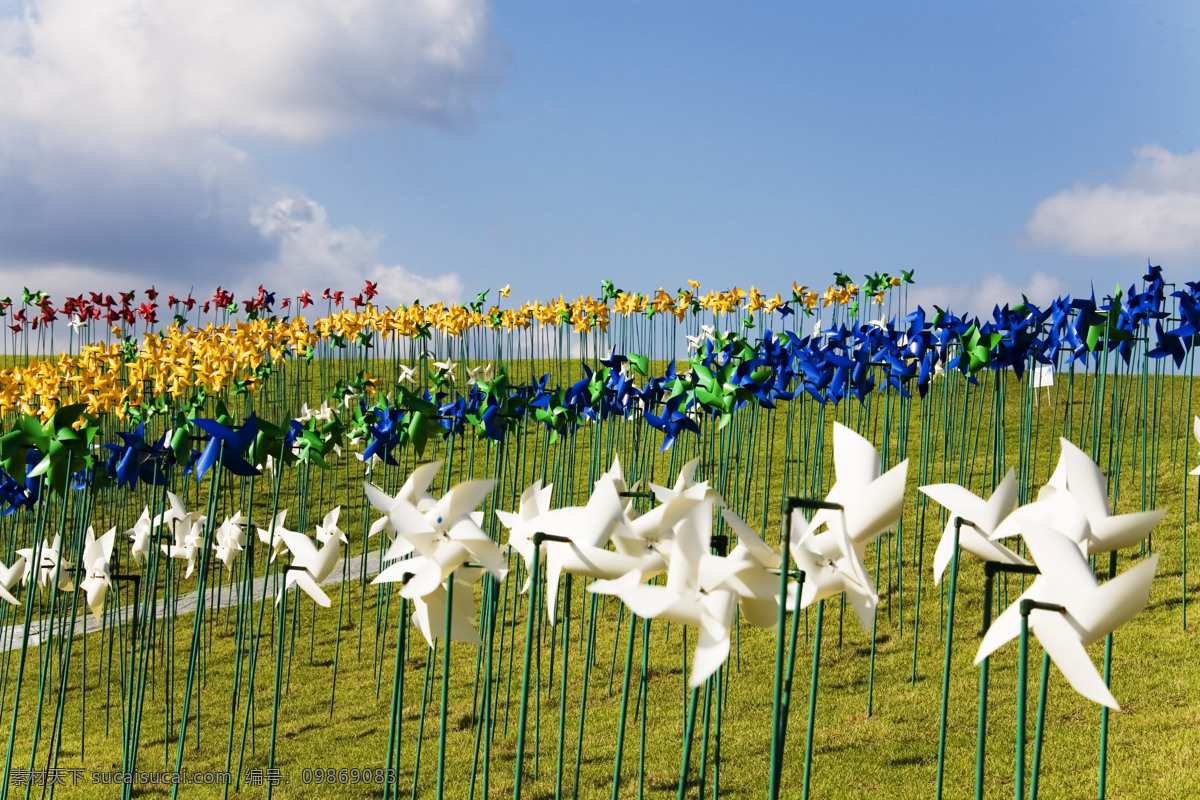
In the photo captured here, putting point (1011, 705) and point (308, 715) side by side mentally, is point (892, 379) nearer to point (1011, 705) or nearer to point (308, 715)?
point (1011, 705)

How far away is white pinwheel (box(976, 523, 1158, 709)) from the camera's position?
1211 millimetres

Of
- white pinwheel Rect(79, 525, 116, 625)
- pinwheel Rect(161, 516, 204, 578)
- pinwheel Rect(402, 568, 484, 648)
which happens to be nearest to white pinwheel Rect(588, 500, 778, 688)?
pinwheel Rect(402, 568, 484, 648)

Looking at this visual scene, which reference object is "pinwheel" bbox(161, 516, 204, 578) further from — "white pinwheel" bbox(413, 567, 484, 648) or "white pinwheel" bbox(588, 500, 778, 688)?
"white pinwheel" bbox(588, 500, 778, 688)

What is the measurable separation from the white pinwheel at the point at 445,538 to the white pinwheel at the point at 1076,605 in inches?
30.6

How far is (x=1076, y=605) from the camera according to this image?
4.05 feet

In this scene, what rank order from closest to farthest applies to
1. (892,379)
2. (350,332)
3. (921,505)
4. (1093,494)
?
(1093,494), (892,379), (921,505), (350,332)

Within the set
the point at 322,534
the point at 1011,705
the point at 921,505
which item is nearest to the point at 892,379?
the point at 921,505

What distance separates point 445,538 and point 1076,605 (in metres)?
0.91

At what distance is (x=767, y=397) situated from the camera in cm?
509

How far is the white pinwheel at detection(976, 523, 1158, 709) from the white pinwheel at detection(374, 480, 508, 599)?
78cm

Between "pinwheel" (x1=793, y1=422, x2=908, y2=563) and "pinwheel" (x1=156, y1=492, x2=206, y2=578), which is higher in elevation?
"pinwheel" (x1=793, y1=422, x2=908, y2=563)

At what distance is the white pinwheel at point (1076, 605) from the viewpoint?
1.21 m

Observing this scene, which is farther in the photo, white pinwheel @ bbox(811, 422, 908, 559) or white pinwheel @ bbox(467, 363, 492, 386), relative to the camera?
white pinwheel @ bbox(467, 363, 492, 386)

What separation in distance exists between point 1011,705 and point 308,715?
3384 millimetres
